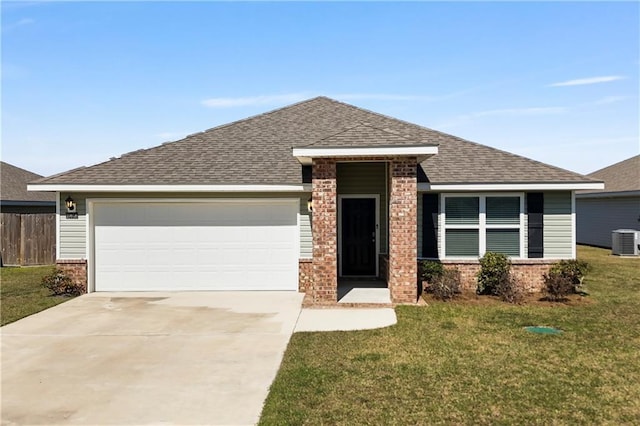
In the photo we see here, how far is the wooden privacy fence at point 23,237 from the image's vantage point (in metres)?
16.7

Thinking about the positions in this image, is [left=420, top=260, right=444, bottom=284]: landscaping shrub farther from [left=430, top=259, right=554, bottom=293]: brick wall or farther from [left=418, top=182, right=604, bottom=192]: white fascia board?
[left=418, top=182, right=604, bottom=192]: white fascia board

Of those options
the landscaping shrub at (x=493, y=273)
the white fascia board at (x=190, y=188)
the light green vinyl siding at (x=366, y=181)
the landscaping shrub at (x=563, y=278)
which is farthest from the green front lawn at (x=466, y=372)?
the white fascia board at (x=190, y=188)

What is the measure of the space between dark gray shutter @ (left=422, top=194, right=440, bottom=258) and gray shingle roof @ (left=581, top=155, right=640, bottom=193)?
14063mm

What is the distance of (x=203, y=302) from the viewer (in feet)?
33.8

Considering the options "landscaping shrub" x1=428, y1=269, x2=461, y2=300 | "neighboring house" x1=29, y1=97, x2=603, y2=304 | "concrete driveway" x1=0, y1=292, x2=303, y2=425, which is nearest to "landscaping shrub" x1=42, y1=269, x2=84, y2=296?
"neighboring house" x1=29, y1=97, x2=603, y2=304

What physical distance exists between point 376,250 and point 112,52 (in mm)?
9004

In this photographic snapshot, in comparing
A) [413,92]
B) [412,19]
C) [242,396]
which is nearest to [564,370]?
[242,396]

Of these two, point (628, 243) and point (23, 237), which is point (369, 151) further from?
point (628, 243)

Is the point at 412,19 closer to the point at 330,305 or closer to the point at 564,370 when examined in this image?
the point at 330,305

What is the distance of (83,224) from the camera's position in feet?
37.7

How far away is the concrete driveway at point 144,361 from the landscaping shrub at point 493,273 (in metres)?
4.63

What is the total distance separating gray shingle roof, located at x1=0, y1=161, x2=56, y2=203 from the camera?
63.0 feet

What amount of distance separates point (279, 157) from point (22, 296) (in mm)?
7445

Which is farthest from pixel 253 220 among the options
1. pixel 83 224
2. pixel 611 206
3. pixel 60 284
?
pixel 611 206
